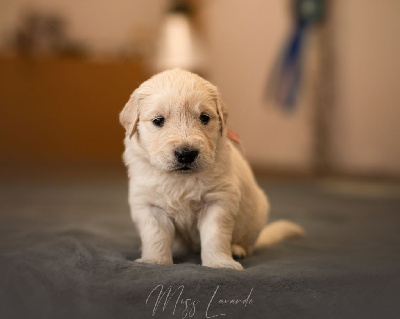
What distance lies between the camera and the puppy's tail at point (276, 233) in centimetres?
267

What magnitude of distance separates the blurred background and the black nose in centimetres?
461

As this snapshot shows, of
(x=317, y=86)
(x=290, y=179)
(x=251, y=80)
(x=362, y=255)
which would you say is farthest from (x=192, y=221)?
(x=251, y=80)

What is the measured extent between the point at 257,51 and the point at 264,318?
6.34 m

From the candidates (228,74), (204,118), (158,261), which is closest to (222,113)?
(204,118)

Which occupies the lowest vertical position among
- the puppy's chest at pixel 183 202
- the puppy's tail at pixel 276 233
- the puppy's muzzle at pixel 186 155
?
the puppy's tail at pixel 276 233

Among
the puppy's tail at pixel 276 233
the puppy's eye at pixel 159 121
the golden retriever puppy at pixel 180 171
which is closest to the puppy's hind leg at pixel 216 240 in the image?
the golden retriever puppy at pixel 180 171

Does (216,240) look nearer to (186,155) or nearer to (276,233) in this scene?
(186,155)

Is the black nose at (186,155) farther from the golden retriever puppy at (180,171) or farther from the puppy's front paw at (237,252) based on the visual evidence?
the puppy's front paw at (237,252)

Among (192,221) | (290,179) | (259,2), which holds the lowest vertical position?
(290,179)

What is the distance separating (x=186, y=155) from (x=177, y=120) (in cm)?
17

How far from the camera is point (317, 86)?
6641 millimetres

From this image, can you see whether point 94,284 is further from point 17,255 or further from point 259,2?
point 259,2

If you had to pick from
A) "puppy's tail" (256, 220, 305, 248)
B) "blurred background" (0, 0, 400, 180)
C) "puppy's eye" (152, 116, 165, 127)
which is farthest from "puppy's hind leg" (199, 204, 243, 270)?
"blurred background" (0, 0, 400, 180)

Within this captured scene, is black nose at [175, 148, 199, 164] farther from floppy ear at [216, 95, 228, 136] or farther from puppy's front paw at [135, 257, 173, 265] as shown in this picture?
puppy's front paw at [135, 257, 173, 265]
